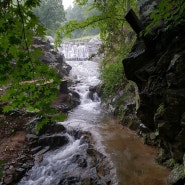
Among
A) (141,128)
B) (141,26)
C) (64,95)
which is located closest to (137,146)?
(141,128)

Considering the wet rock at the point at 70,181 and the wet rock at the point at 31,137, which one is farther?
the wet rock at the point at 31,137

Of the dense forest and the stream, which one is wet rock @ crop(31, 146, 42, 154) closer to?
the stream

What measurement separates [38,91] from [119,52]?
8.92 meters

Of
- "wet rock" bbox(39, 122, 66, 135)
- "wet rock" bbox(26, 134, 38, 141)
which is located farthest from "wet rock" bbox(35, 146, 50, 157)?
"wet rock" bbox(39, 122, 66, 135)

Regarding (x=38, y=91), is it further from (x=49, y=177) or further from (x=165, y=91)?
(x=49, y=177)

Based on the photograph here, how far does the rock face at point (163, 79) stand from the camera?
528 cm

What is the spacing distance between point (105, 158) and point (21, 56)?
229 inches

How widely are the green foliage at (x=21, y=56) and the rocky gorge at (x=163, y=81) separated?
370 centimetres

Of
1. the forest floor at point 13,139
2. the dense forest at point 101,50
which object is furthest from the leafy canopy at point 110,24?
the forest floor at point 13,139

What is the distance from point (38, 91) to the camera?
2.62 meters

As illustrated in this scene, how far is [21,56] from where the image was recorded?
2455 millimetres

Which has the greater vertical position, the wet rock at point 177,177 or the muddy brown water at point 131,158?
the wet rock at point 177,177

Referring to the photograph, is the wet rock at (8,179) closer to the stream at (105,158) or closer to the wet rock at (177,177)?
the stream at (105,158)

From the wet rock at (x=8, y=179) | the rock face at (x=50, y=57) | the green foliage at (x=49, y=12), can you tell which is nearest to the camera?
the wet rock at (x=8, y=179)
